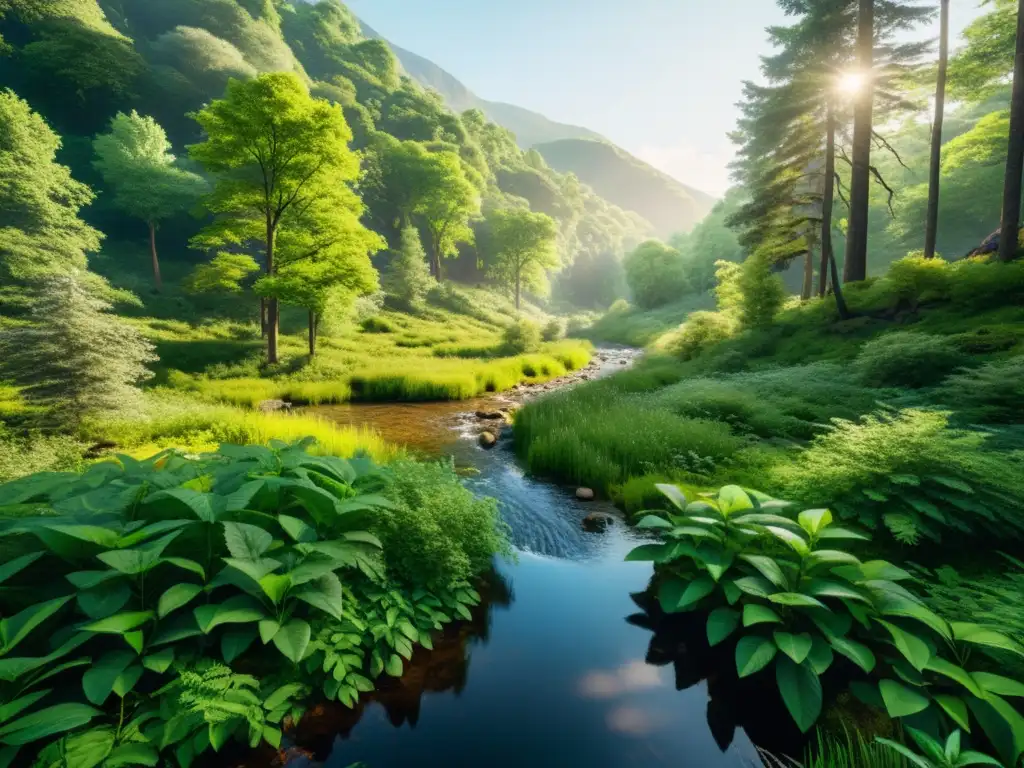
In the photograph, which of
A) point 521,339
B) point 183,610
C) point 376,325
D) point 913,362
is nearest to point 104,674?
point 183,610

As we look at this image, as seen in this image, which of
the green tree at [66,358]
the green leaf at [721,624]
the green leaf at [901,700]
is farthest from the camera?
the green tree at [66,358]

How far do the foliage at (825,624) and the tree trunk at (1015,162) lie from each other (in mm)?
16841

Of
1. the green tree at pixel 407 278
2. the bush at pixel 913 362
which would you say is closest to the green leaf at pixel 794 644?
the bush at pixel 913 362

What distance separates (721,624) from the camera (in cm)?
346

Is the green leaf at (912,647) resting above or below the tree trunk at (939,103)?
below

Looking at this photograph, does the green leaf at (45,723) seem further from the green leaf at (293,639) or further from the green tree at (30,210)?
the green tree at (30,210)

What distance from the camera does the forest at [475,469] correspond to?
8.92ft

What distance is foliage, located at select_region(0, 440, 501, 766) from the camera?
94.5 inches

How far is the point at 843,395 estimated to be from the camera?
9.86 metres

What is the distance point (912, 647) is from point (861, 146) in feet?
68.6

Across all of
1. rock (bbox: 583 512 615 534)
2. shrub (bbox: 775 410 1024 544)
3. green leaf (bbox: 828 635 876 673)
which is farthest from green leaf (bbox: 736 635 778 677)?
rock (bbox: 583 512 615 534)

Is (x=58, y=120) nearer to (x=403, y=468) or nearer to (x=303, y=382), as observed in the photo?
(x=303, y=382)

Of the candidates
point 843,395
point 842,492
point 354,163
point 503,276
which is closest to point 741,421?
point 843,395

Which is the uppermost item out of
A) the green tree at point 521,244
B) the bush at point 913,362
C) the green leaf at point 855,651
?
the green tree at point 521,244
